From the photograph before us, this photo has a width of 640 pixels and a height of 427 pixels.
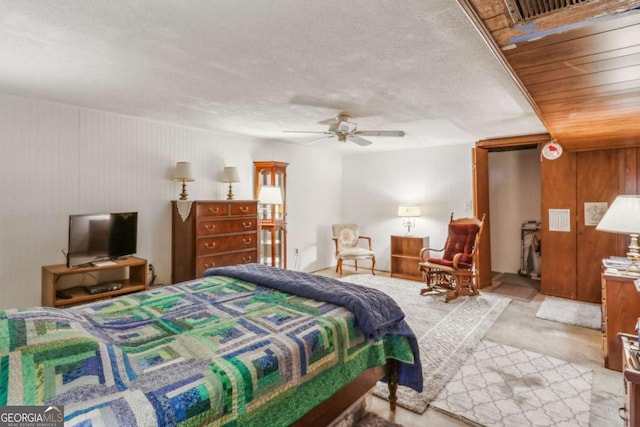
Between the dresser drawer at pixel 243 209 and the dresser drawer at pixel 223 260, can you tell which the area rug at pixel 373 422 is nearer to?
the dresser drawer at pixel 223 260

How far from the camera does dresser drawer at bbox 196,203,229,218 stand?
4.14 meters

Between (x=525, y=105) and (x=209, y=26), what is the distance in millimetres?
3144

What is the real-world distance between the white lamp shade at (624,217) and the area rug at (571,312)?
178 cm

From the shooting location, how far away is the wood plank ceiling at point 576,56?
42.8 inches

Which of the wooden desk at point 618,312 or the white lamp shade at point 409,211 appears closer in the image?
the wooden desk at point 618,312

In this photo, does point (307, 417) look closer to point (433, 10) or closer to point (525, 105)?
point (433, 10)

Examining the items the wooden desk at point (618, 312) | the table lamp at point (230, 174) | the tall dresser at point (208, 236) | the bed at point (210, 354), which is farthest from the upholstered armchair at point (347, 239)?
the bed at point (210, 354)

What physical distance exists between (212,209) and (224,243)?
50 centimetres

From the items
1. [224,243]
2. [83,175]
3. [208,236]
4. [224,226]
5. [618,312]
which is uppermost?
[83,175]

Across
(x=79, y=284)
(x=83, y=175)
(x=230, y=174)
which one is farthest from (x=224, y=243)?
(x=83, y=175)

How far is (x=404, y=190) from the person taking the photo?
632 cm

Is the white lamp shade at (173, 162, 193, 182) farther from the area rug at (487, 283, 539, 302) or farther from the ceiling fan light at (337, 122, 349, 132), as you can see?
the area rug at (487, 283, 539, 302)

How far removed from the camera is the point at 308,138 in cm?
523

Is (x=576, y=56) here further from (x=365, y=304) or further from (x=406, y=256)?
(x=406, y=256)
